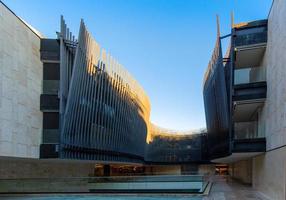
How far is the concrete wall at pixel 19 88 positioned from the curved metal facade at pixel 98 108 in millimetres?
2272

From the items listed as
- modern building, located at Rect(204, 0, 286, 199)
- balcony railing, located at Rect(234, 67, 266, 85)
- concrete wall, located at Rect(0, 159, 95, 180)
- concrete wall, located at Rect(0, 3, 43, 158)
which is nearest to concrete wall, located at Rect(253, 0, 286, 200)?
modern building, located at Rect(204, 0, 286, 199)

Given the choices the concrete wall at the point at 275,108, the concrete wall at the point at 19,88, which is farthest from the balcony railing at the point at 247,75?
the concrete wall at the point at 19,88

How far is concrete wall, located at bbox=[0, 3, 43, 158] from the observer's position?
54.2 ft

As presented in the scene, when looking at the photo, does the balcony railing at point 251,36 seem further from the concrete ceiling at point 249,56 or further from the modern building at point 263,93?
the concrete ceiling at point 249,56

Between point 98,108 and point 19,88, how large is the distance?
10.8m

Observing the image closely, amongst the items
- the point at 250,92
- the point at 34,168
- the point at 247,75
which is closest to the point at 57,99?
the point at 34,168

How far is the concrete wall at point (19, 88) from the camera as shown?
16.5 metres

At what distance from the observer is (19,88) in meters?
18.0

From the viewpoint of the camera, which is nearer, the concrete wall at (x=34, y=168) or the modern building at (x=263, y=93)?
the modern building at (x=263, y=93)

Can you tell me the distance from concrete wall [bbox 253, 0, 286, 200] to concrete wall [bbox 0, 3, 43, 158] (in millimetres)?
12751

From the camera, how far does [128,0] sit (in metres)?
20.5

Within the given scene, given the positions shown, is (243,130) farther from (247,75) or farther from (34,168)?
(34,168)

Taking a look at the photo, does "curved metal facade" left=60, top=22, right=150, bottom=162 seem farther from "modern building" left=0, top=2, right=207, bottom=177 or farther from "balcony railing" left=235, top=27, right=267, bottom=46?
"balcony railing" left=235, top=27, right=267, bottom=46

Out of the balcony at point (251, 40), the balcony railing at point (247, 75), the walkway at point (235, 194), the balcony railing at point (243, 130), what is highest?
the balcony at point (251, 40)
